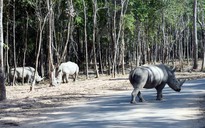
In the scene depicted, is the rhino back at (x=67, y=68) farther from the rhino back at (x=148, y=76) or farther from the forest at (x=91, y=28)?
the rhino back at (x=148, y=76)

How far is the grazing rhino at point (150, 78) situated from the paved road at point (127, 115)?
606 millimetres

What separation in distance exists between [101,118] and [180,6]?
48.4 metres

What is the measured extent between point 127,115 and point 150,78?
3.56 m

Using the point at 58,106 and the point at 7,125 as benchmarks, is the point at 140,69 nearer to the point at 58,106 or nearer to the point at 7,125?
the point at 58,106

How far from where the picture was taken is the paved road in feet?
39.1

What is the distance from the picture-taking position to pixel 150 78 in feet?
54.4

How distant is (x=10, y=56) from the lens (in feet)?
156

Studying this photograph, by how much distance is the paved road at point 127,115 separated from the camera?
39.1ft

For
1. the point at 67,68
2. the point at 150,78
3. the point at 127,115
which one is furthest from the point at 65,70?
the point at 127,115

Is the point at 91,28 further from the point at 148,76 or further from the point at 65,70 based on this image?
the point at 148,76

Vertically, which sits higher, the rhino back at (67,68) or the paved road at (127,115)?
the rhino back at (67,68)

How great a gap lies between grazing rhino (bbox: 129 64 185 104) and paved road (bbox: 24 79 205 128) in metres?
0.61

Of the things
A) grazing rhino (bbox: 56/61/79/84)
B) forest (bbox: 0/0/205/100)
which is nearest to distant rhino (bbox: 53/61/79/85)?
grazing rhino (bbox: 56/61/79/84)

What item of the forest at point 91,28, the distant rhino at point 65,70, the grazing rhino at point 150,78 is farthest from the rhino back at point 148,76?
the distant rhino at point 65,70
